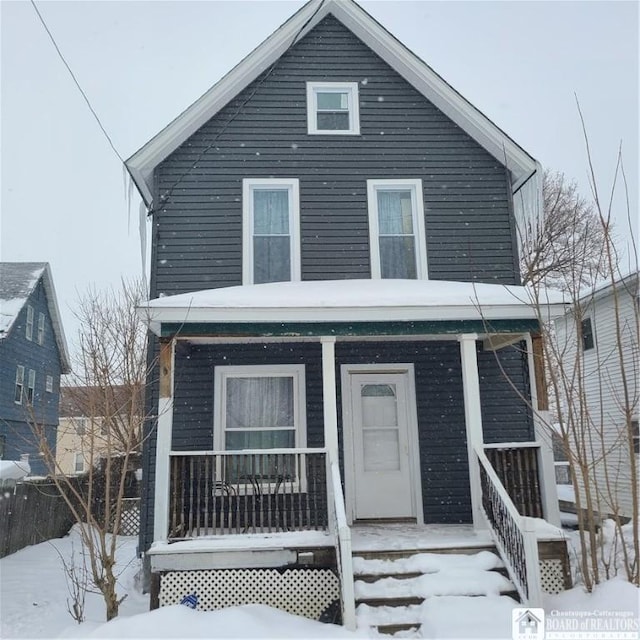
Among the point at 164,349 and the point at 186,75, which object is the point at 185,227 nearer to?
the point at 164,349

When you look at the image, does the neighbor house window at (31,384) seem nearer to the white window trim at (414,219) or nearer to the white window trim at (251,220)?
the white window trim at (251,220)

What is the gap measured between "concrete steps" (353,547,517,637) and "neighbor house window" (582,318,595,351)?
9.55m

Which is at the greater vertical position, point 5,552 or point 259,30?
point 259,30

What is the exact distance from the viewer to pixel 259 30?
41.6 m

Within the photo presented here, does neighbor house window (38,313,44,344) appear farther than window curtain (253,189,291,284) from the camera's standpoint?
Yes

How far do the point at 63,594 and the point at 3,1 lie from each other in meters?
7.59

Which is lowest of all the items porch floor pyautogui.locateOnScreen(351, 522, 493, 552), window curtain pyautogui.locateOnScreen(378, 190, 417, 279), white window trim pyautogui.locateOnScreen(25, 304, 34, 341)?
porch floor pyautogui.locateOnScreen(351, 522, 493, 552)

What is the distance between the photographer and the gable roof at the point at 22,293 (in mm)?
17891

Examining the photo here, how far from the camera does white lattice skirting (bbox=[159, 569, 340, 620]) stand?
230 inches

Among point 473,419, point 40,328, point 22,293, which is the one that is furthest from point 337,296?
point 40,328

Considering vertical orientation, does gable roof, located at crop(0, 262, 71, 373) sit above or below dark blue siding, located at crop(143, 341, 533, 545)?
above

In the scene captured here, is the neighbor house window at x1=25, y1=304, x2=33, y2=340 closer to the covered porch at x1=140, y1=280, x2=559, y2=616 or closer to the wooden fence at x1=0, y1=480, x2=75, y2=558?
the wooden fence at x1=0, y1=480, x2=75, y2=558

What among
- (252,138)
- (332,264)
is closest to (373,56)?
(252,138)

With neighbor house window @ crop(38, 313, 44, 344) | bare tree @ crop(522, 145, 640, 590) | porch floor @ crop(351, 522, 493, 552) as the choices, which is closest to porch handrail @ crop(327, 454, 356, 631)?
porch floor @ crop(351, 522, 493, 552)
